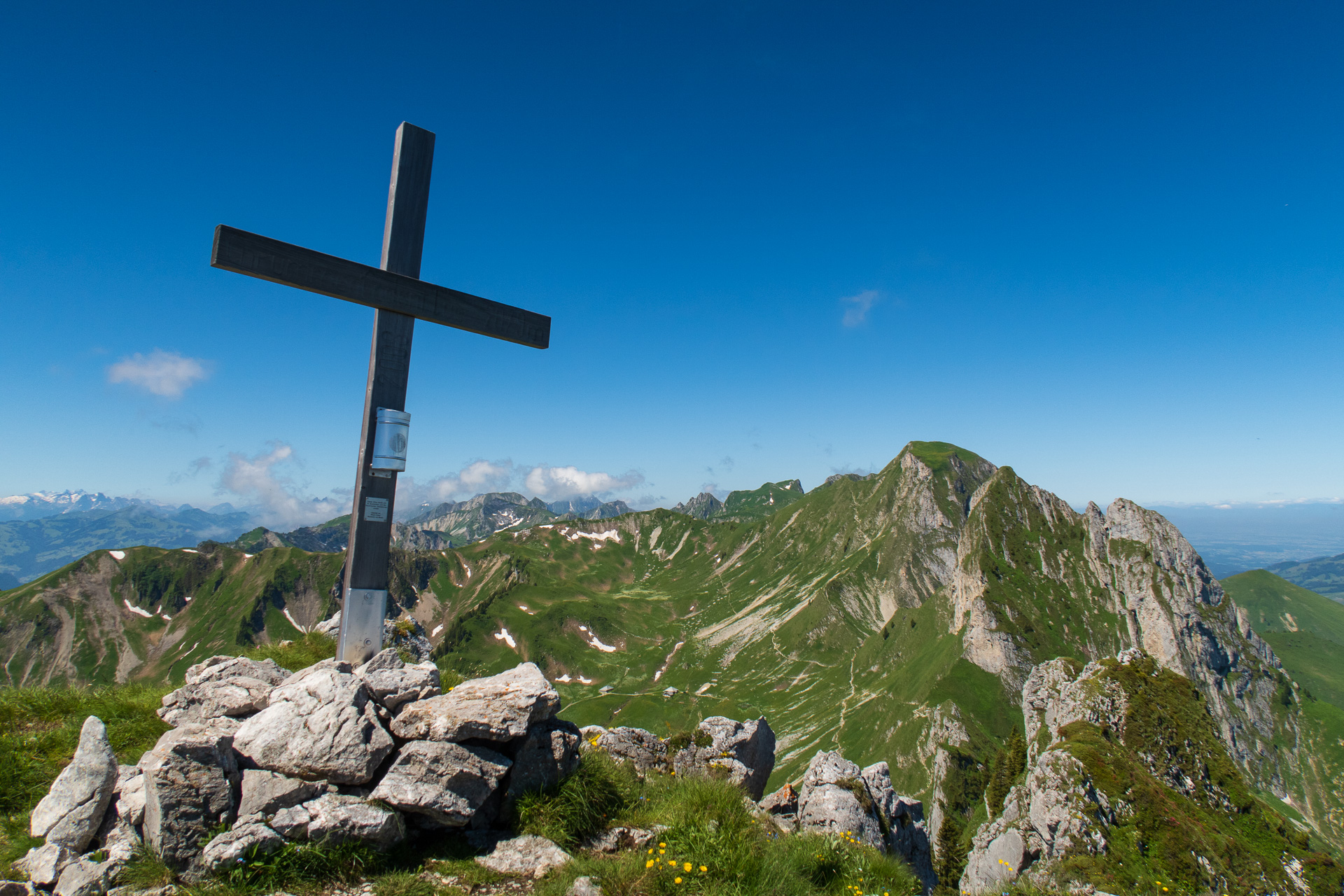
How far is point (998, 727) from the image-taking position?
5787 inches

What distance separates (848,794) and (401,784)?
16120mm

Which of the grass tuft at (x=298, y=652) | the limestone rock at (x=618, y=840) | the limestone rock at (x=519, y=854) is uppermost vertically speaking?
the grass tuft at (x=298, y=652)

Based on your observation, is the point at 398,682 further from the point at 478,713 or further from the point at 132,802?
the point at 132,802

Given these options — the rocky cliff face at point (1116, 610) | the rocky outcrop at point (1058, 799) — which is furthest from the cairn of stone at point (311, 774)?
the rocky cliff face at point (1116, 610)

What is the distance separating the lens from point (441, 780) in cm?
764

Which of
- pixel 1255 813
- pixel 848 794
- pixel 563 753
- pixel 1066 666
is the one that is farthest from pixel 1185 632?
pixel 563 753

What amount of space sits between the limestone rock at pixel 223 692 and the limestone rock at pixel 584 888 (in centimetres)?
571

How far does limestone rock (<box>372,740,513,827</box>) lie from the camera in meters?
7.31

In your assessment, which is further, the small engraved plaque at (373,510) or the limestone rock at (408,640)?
the limestone rock at (408,640)

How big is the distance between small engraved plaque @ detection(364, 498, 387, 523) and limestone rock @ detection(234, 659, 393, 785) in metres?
3.27

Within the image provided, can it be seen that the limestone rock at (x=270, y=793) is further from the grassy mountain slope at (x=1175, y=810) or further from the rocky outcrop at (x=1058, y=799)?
the grassy mountain slope at (x=1175, y=810)

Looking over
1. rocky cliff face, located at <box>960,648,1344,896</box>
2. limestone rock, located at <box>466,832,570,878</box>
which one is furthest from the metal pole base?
rocky cliff face, located at <box>960,648,1344,896</box>

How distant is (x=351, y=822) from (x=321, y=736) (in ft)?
4.09

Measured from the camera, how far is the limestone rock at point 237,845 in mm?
6156
